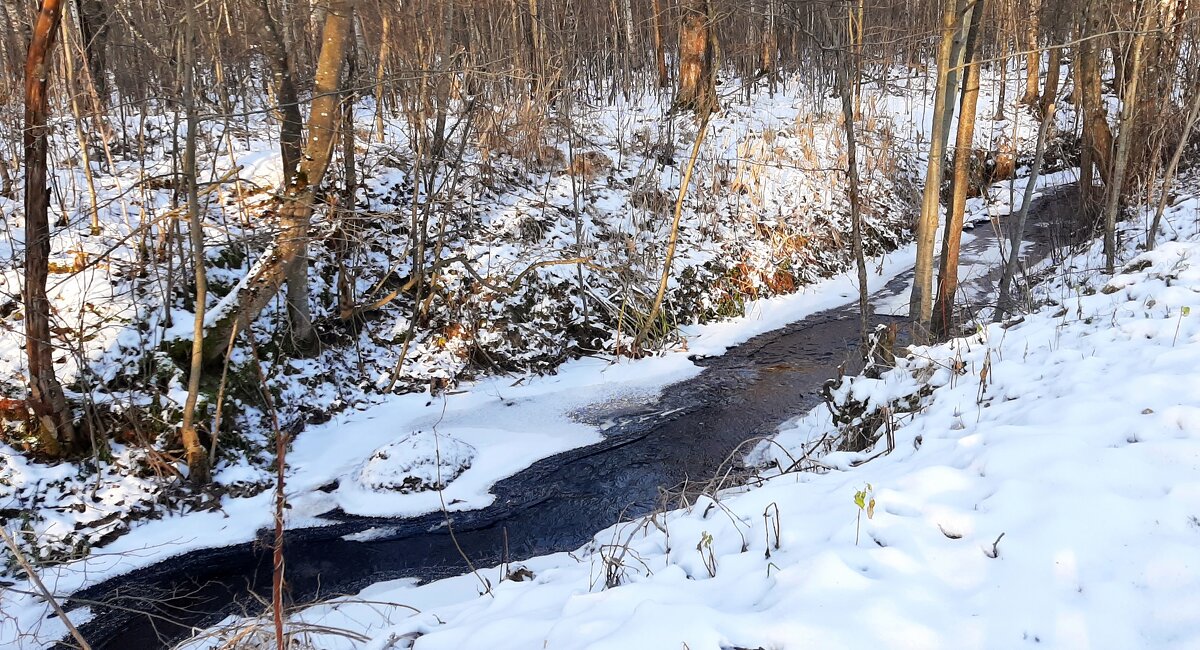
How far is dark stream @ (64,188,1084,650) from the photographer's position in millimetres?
4898

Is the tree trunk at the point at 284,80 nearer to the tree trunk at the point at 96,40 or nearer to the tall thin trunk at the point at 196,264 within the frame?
the tall thin trunk at the point at 196,264

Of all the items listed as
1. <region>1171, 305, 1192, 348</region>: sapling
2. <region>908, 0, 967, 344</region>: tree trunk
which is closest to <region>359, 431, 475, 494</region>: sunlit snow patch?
<region>908, 0, 967, 344</region>: tree trunk

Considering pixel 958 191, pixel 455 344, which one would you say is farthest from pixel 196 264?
pixel 958 191

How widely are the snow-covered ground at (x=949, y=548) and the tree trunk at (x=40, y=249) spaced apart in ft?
9.76

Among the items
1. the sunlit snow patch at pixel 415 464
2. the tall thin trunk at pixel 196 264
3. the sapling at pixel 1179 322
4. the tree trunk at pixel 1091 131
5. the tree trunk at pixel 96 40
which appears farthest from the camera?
the tree trunk at pixel 1091 131

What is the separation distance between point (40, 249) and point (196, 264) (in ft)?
3.55

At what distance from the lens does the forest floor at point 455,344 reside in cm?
569

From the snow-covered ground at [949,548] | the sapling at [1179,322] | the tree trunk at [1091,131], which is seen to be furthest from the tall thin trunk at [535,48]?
the sapling at [1179,322]

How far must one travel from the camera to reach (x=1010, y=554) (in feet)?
8.63

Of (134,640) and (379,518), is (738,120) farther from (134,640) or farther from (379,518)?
(134,640)

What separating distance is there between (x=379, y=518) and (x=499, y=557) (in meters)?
1.33

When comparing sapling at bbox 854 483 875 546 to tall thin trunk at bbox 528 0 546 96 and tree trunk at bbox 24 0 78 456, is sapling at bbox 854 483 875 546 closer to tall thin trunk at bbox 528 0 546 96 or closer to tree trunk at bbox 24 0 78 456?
tree trunk at bbox 24 0 78 456

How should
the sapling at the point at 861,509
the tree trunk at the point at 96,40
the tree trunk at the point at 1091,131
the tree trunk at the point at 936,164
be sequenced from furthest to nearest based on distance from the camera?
1. the tree trunk at the point at 1091,131
2. the tree trunk at the point at 96,40
3. the tree trunk at the point at 936,164
4. the sapling at the point at 861,509

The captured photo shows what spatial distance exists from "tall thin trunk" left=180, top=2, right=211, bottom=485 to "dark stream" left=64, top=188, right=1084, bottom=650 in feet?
3.18
